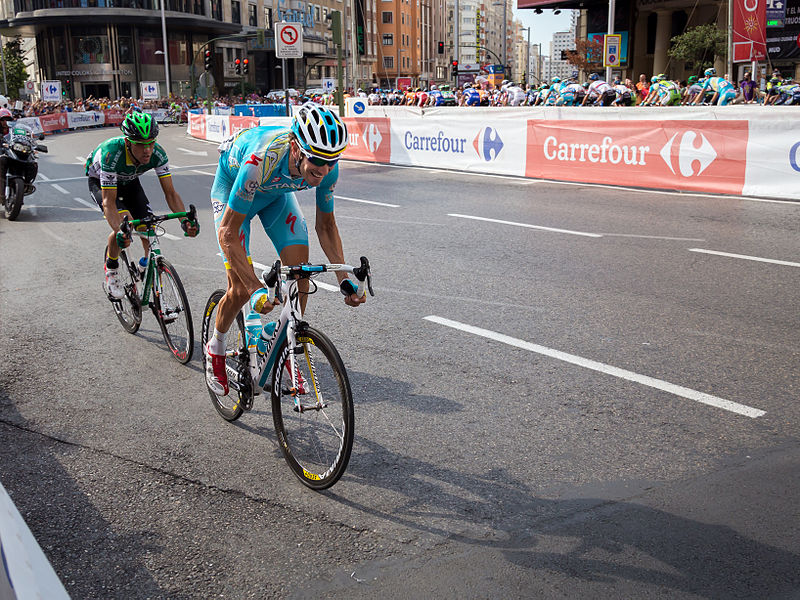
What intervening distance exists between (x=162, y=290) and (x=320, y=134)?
2.92 metres

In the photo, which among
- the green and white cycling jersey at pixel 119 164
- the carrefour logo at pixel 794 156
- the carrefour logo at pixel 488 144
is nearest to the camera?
the green and white cycling jersey at pixel 119 164

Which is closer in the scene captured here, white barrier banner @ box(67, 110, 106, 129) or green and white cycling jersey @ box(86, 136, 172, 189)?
green and white cycling jersey @ box(86, 136, 172, 189)

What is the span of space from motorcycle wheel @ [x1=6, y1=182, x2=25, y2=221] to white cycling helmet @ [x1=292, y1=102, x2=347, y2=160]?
1126 centimetres

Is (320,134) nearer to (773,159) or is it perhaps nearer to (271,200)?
(271,200)

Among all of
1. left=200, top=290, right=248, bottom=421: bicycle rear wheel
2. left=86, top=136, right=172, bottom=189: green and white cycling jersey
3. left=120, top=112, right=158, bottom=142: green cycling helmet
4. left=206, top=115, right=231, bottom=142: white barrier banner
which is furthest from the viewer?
left=206, top=115, right=231, bottom=142: white barrier banner

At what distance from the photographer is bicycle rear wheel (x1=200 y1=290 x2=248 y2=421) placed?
4.51 m

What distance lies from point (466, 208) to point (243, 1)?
83.6m

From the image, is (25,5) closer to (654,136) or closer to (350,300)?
(654,136)

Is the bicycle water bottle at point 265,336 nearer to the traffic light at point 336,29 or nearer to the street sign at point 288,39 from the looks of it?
the traffic light at point 336,29

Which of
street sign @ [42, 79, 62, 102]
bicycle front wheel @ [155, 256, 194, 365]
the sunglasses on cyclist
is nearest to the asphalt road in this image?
bicycle front wheel @ [155, 256, 194, 365]

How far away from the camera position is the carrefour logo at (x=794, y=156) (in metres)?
12.7

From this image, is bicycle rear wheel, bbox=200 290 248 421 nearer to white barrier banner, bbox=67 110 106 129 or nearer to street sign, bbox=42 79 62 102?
white barrier banner, bbox=67 110 106 129

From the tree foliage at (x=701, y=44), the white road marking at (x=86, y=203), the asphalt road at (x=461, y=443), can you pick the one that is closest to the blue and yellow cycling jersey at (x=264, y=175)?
the asphalt road at (x=461, y=443)

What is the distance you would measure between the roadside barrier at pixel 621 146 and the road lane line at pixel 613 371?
28.8 feet
